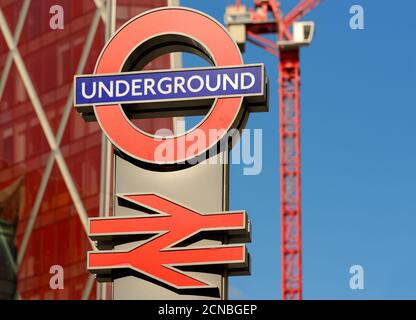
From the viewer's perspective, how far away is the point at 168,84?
114 ft

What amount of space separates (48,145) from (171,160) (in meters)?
59.7

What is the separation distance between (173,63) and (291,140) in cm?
3182

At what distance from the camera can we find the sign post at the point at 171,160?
3309cm

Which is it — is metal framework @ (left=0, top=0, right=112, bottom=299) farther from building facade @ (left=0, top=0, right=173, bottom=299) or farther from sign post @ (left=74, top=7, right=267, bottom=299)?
sign post @ (left=74, top=7, right=267, bottom=299)

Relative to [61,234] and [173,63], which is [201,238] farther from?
[61,234]

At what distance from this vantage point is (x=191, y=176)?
34.1 m

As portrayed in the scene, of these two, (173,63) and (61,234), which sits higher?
(173,63)

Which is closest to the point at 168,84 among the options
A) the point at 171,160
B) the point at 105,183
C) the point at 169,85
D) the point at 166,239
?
the point at 169,85

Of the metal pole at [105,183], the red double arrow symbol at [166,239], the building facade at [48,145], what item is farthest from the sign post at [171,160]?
the building facade at [48,145]

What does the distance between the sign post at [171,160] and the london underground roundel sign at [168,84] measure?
0.03m

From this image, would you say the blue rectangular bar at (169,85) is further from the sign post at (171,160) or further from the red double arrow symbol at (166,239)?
the red double arrow symbol at (166,239)

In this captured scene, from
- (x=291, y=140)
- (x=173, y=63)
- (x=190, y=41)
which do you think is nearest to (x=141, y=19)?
(x=190, y=41)

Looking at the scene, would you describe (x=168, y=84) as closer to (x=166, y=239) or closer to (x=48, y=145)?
(x=166, y=239)

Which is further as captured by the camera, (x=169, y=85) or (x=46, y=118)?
(x=46, y=118)
